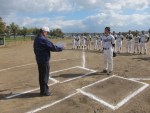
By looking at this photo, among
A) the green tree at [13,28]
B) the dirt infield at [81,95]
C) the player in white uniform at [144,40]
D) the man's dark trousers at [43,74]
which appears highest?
the green tree at [13,28]

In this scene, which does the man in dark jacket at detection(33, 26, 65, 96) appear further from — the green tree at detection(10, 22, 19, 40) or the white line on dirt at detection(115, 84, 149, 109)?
the green tree at detection(10, 22, 19, 40)

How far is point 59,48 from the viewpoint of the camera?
14.6 feet


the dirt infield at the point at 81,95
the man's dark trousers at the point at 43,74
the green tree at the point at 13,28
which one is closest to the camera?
the dirt infield at the point at 81,95

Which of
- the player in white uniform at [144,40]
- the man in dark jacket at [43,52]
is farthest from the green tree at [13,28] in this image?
the man in dark jacket at [43,52]

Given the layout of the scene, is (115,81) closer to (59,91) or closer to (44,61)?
(59,91)

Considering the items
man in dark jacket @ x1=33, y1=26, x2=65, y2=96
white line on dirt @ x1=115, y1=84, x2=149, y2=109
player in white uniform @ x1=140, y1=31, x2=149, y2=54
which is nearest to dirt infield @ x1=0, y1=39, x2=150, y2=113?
white line on dirt @ x1=115, y1=84, x2=149, y2=109

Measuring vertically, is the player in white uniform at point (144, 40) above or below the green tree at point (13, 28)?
below

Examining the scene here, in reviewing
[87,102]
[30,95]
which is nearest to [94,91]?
[87,102]

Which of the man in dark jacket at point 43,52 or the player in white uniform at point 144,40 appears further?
the player in white uniform at point 144,40

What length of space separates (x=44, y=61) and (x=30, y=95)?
1.41 metres

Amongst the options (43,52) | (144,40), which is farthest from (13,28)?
(43,52)

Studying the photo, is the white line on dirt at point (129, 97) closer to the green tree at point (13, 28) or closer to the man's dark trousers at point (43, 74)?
the man's dark trousers at point (43, 74)

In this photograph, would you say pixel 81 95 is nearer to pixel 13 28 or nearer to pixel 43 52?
pixel 43 52

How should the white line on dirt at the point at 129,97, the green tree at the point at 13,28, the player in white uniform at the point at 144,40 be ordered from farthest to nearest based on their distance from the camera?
1. the green tree at the point at 13,28
2. the player in white uniform at the point at 144,40
3. the white line on dirt at the point at 129,97
